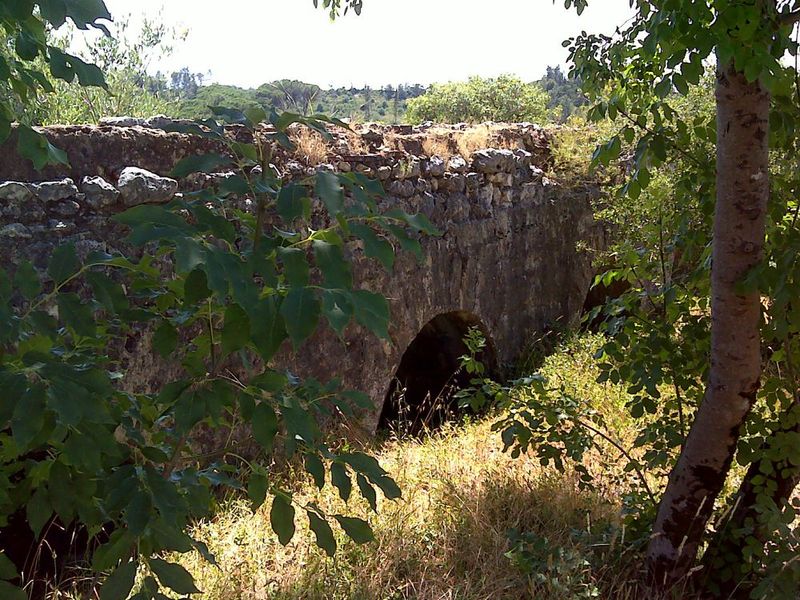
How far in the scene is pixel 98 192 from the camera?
393 centimetres

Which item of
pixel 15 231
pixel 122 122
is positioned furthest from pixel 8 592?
pixel 122 122

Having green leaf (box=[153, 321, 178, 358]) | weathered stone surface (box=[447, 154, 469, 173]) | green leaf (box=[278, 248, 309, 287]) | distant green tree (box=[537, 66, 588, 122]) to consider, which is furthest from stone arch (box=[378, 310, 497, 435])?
distant green tree (box=[537, 66, 588, 122])

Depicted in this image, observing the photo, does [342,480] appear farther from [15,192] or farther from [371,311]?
[15,192]

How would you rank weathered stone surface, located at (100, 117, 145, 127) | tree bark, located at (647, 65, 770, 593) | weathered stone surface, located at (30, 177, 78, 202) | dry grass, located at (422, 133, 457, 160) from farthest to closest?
dry grass, located at (422, 133, 457, 160) < weathered stone surface, located at (100, 117, 145, 127) < weathered stone surface, located at (30, 177, 78, 202) < tree bark, located at (647, 65, 770, 593)

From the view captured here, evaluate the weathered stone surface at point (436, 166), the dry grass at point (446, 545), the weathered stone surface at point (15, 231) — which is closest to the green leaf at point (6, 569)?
the dry grass at point (446, 545)

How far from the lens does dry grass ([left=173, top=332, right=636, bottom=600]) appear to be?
3.36 m

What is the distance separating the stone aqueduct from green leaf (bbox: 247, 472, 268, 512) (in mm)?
1810

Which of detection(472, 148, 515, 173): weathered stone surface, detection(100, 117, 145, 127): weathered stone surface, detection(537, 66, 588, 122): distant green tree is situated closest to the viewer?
detection(100, 117, 145, 127): weathered stone surface

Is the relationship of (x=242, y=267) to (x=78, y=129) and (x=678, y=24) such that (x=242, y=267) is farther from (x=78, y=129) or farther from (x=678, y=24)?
(x=78, y=129)

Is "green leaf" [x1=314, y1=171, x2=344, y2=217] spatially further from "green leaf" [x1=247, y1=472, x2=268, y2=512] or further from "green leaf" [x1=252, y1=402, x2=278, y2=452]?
"green leaf" [x1=247, y1=472, x2=268, y2=512]

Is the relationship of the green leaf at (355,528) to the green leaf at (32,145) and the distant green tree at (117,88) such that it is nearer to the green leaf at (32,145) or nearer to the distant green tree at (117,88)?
the green leaf at (32,145)

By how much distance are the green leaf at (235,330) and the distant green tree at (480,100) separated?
23.6m

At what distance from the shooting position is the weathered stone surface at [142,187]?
4031 mm

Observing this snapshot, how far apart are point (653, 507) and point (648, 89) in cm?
191
